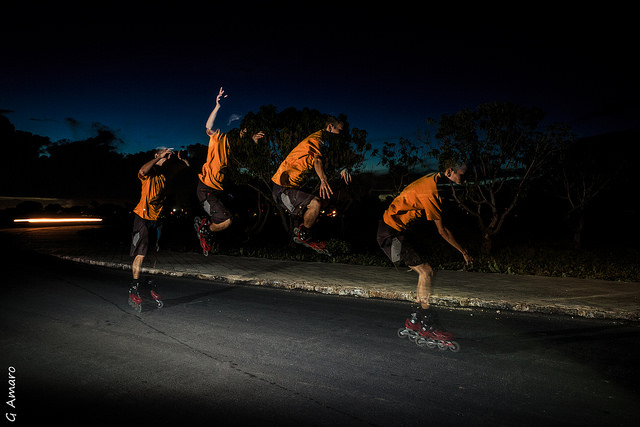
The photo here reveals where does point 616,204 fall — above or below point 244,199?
above

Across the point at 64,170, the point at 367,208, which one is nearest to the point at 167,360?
the point at 367,208

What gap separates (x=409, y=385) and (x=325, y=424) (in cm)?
117

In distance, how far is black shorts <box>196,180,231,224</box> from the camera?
7699 mm

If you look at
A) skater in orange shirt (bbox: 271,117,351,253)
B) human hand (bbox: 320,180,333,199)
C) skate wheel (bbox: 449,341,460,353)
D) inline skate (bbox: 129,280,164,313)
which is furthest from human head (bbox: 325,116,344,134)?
inline skate (bbox: 129,280,164,313)

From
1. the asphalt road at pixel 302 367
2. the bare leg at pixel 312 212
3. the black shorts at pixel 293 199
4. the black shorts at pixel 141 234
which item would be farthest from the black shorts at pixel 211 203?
the asphalt road at pixel 302 367

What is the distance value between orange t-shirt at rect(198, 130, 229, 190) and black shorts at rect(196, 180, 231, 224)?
134 millimetres

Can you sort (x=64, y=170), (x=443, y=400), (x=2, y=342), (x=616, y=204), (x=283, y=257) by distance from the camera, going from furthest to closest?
(x=64, y=170)
(x=616, y=204)
(x=283, y=257)
(x=2, y=342)
(x=443, y=400)

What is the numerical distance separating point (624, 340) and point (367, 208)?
37.0 m

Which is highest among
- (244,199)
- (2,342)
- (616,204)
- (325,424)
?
(616,204)

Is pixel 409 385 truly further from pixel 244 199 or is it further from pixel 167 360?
pixel 244 199

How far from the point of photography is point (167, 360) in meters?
4.93

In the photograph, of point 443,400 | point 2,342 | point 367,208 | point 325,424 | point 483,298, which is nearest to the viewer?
point 325,424

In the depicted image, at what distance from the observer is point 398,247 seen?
5.73 metres

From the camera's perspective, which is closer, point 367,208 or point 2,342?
point 2,342
